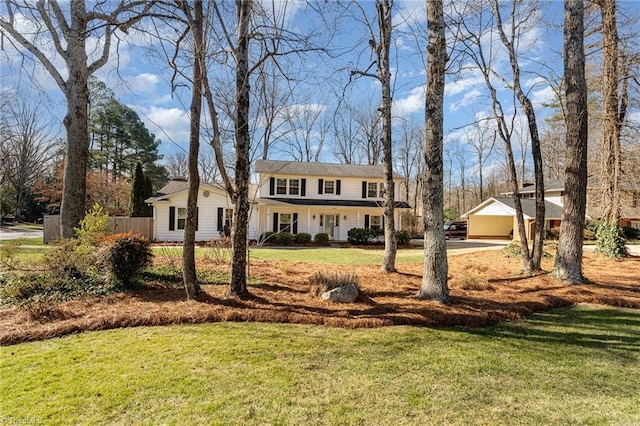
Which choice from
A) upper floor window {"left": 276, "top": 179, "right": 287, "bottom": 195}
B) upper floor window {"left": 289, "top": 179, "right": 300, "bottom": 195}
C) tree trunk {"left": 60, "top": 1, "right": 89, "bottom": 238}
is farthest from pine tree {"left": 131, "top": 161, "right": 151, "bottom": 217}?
tree trunk {"left": 60, "top": 1, "right": 89, "bottom": 238}

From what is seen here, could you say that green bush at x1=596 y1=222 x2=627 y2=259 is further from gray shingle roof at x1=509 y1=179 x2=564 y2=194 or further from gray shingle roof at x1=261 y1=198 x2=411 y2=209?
gray shingle roof at x1=509 y1=179 x2=564 y2=194

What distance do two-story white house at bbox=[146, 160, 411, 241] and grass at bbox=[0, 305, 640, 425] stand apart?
1636 centimetres

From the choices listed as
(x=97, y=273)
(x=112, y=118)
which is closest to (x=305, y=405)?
(x=97, y=273)

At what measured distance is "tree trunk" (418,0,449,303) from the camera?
233 inches

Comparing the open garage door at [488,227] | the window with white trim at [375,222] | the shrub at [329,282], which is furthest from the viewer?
the open garage door at [488,227]

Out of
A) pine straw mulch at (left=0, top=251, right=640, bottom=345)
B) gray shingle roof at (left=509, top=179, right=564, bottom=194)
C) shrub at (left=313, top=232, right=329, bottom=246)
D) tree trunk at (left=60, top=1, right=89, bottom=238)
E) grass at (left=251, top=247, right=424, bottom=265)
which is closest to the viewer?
pine straw mulch at (left=0, top=251, right=640, bottom=345)

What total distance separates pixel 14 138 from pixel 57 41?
29.7m

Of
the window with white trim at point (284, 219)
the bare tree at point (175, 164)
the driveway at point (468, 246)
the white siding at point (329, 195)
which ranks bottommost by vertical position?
the driveway at point (468, 246)

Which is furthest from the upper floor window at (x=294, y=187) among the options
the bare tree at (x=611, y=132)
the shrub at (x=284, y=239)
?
the bare tree at (x=611, y=132)

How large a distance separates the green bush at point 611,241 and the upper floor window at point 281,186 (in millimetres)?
16936

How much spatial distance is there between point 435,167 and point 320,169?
18167mm

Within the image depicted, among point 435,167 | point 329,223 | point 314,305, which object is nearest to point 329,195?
point 329,223

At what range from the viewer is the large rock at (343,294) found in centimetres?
595

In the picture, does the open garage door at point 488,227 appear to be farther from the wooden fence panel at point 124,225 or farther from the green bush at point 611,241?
the wooden fence panel at point 124,225
